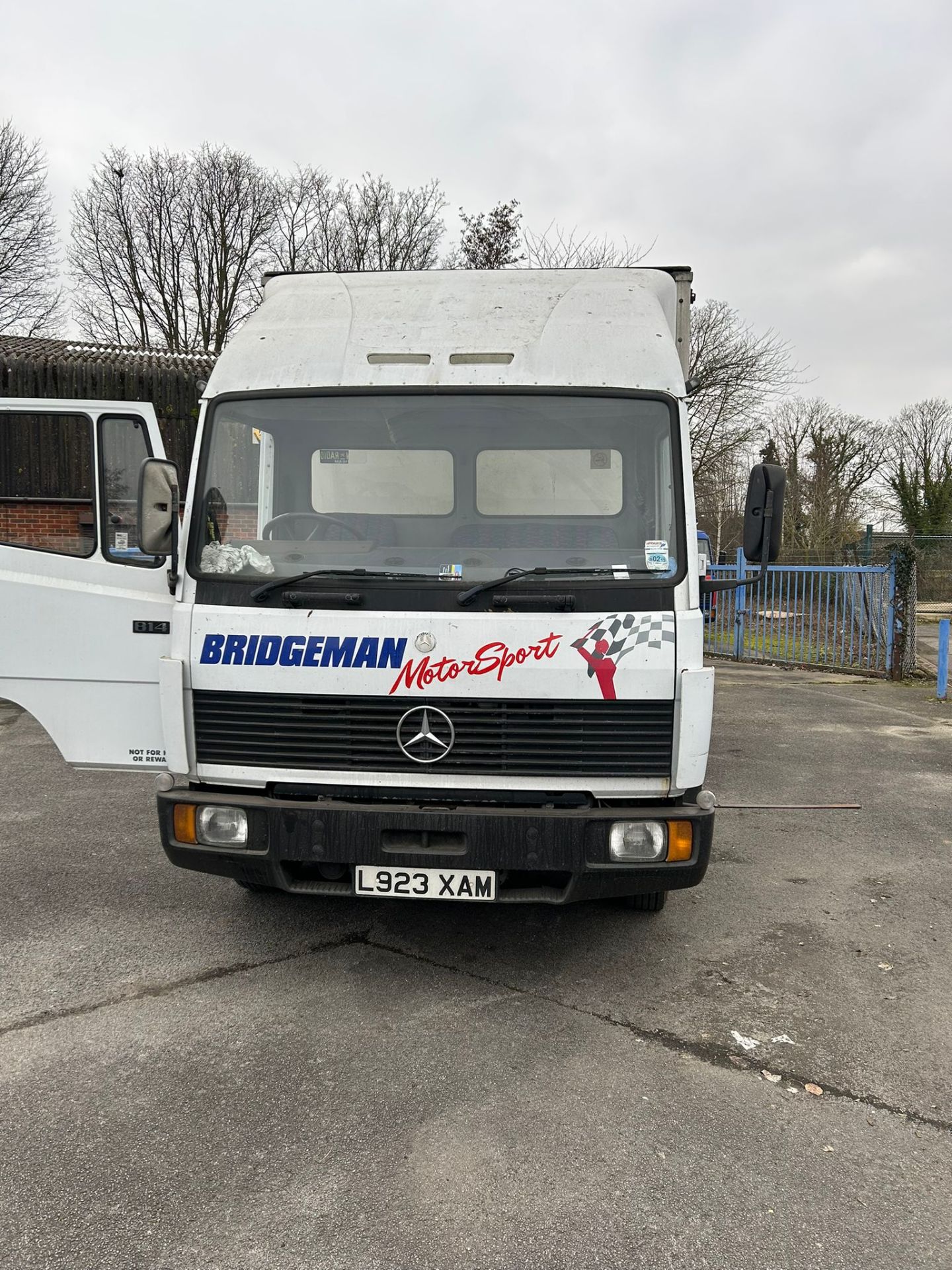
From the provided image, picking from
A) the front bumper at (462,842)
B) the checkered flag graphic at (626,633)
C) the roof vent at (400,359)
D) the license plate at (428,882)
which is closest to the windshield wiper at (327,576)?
the checkered flag graphic at (626,633)

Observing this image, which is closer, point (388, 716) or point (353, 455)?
point (388, 716)

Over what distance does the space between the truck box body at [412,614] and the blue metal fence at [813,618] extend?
31.7 feet

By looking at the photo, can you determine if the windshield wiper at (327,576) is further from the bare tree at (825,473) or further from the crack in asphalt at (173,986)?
the bare tree at (825,473)

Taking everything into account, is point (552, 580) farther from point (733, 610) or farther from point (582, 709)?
point (733, 610)

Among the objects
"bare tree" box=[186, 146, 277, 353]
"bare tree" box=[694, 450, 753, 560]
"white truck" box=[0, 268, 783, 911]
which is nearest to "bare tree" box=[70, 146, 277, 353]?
"bare tree" box=[186, 146, 277, 353]

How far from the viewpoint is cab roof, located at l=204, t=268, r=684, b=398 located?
3861mm

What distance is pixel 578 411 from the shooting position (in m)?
3.81

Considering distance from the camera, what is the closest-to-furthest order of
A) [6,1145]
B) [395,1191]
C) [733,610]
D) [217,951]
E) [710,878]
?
[395,1191] < [6,1145] < [217,951] < [710,878] < [733,610]

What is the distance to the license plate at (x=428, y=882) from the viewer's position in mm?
3510

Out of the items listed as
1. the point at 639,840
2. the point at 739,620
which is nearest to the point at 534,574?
the point at 639,840

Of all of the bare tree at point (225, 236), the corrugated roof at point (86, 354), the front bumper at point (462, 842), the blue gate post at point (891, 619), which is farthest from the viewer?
the bare tree at point (225, 236)

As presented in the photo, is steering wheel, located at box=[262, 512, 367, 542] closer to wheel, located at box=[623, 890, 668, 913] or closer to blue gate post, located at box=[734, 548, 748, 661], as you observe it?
wheel, located at box=[623, 890, 668, 913]

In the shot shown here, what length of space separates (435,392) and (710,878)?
9.82 feet

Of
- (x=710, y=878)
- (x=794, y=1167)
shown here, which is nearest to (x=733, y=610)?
(x=710, y=878)
